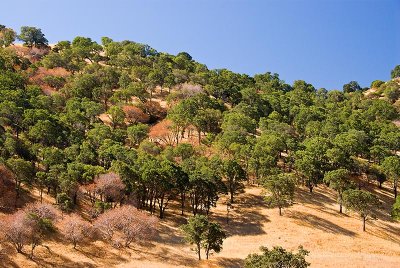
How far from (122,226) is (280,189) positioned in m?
33.1

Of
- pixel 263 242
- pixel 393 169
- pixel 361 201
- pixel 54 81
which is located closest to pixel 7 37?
pixel 54 81

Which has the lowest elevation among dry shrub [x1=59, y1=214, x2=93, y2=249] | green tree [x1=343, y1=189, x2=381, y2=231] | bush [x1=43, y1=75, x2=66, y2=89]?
dry shrub [x1=59, y1=214, x2=93, y2=249]

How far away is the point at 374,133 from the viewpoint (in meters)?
125

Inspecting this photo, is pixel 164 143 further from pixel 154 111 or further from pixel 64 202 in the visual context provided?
pixel 64 202

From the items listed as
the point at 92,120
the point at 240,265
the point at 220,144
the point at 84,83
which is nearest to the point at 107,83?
the point at 84,83

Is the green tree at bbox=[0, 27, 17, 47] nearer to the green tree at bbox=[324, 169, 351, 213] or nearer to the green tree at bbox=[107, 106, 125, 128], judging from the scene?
the green tree at bbox=[107, 106, 125, 128]

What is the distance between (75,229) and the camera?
6200cm

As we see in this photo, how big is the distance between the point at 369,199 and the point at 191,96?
8182 cm

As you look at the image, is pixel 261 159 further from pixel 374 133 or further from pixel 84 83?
pixel 84 83

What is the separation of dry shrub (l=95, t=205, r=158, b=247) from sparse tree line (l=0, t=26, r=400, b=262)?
0.88 feet

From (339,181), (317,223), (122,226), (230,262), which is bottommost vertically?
(230,262)

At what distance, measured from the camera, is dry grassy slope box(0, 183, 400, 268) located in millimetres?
60062

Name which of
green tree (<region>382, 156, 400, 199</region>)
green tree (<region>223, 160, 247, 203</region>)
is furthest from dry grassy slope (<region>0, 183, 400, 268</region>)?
green tree (<region>382, 156, 400, 199</region>)

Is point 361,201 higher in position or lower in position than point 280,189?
lower
